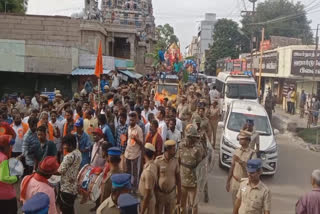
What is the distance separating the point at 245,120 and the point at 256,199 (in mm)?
6464

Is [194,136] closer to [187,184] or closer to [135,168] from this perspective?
[187,184]

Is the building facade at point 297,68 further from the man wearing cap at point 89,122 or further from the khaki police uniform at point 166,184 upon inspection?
the khaki police uniform at point 166,184

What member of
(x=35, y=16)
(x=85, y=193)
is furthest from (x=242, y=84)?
(x=35, y=16)

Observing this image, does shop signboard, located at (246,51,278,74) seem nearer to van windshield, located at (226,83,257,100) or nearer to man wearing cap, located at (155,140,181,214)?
van windshield, located at (226,83,257,100)

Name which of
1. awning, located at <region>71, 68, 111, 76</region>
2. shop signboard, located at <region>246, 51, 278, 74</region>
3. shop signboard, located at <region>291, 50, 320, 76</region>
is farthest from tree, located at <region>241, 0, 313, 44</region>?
awning, located at <region>71, 68, 111, 76</region>

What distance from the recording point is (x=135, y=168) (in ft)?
23.9

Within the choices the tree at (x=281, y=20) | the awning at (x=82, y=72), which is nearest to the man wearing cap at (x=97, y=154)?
the awning at (x=82, y=72)

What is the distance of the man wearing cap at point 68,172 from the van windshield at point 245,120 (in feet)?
20.3

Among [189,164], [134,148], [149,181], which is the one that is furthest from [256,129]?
[149,181]

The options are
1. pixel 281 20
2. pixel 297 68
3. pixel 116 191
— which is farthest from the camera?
pixel 281 20

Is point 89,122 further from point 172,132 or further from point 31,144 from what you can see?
point 31,144

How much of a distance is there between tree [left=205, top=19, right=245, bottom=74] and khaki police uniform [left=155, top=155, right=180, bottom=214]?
54669 millimetres

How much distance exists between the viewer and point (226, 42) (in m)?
59.2

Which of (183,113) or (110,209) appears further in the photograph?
(183,113)
